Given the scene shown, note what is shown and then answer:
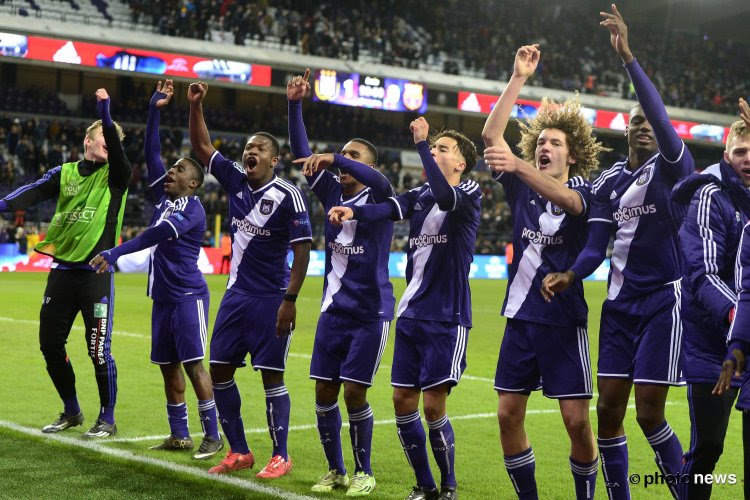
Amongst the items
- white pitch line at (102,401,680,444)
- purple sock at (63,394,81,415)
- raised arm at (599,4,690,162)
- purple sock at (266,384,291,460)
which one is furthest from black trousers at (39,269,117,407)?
raised arm at (599,4,690,162)

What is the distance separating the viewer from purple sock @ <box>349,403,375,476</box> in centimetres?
588

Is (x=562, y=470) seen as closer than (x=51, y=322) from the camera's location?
Yes

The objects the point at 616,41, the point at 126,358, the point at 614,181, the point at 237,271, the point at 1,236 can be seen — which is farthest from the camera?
the point at 1,236

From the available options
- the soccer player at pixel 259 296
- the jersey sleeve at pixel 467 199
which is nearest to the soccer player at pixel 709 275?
the jersey sleeve at pixel 467 199

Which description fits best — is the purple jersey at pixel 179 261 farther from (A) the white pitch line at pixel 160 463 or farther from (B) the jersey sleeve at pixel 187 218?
(A) the white pitch line at pixel 160 463

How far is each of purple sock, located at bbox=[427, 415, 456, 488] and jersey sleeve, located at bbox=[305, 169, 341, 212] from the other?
1604mm

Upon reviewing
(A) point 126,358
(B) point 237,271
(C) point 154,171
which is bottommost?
(A) point 126,358

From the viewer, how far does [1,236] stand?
83.9 feet

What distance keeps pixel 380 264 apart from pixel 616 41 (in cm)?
208

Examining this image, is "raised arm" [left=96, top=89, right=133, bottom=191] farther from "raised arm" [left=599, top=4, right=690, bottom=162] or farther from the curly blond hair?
"raised arm" [left=599, top=4, right=690, bottom=162]

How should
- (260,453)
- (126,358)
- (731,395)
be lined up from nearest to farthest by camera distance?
(731,395) → (260,453) → (126,358)

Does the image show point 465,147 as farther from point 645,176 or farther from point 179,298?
point 179,298

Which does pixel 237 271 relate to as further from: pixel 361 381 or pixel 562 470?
pixel 562 470

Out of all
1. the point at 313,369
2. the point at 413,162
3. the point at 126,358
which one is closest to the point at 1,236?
the point at 126,358
